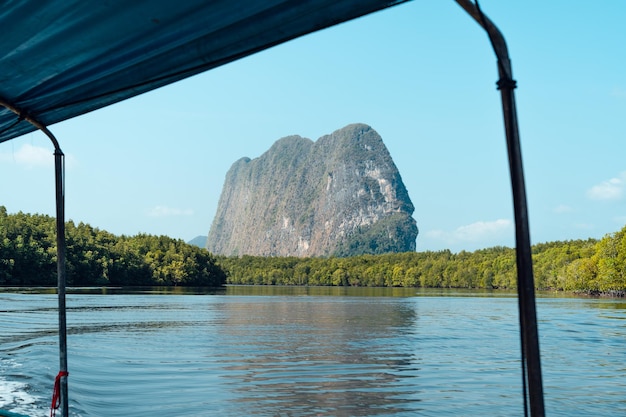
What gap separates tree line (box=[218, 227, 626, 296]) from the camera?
83.1 metres

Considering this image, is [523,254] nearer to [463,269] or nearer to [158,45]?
[158,45]

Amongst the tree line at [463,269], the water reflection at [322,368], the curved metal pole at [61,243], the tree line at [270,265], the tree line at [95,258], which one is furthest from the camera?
the tree line at [463,269]

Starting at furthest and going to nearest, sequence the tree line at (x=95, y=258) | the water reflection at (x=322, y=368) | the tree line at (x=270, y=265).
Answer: the tree line at (x=270, y=265) < the tree line at (x=95, y=258) < the water reflection at (x=322, y=368)

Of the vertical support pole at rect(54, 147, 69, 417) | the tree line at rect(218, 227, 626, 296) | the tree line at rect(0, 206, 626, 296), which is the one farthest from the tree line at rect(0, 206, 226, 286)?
the vertical support pole at rect(54, 147, 69, 417)

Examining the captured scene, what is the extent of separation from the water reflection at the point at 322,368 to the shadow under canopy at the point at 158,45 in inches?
311

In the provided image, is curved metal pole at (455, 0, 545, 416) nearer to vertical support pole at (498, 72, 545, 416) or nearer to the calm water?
Answer: vertical support pole at (498, 72, 545, 416)

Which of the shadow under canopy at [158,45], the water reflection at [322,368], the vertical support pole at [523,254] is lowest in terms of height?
the water reflection at [322,368]

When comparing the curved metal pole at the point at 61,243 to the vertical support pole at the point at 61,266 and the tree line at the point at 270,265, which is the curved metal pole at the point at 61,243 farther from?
the tree line at the point at 270,265

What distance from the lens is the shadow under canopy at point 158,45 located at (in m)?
2.54

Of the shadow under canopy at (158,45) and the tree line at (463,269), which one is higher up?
the shadow under canopy at (158,45)

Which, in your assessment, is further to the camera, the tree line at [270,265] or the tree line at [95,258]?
the tree line at [270,265]

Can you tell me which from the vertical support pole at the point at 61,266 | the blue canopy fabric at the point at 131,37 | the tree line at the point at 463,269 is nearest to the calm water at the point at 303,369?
the vertical support pole at the point at 61,266

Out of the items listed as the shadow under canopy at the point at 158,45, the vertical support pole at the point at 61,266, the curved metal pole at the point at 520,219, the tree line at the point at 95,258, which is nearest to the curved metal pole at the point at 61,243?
the vertical support pole at the point at 61,266

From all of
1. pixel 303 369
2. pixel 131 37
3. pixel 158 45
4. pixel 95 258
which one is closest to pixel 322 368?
pixel 303 369
